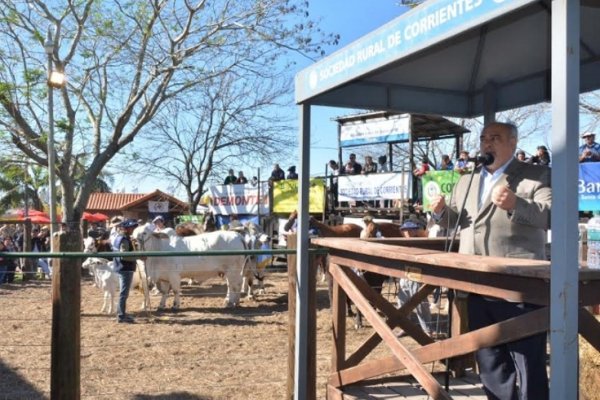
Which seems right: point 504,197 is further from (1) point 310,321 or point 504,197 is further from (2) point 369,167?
(2) point 369,167

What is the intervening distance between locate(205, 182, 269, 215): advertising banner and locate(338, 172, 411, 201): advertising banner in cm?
371

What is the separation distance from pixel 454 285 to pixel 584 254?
23.8ft

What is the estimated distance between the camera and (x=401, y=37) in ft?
9.35

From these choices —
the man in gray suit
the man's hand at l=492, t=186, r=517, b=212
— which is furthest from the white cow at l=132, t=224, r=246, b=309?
the man's hand at l=492, t=186, r=517, b=212

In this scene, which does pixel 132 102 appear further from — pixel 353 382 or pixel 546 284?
pixel 546 284

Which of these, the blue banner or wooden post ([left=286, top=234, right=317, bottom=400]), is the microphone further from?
the blue banner

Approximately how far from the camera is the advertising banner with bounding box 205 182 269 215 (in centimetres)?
2067

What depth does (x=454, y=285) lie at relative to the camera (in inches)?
114

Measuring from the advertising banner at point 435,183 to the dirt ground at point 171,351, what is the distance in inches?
176

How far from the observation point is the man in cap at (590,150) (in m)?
11.5

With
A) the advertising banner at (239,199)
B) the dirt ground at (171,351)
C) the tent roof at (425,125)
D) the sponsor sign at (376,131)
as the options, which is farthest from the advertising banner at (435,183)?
the advertising banner at (239,199)

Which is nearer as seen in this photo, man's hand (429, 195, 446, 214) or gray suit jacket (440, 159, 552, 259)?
gray suit jacket (440, 159, 552, 259)

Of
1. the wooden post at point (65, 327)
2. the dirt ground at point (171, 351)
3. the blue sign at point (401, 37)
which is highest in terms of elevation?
the blue sign at point (401, 37)

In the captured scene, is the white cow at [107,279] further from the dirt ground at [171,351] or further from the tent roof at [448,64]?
the tent roof at [448,64]
